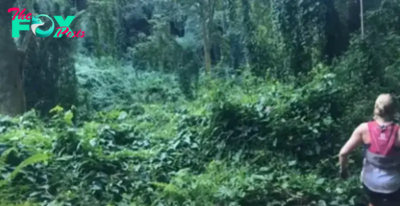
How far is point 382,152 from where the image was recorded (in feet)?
14.4

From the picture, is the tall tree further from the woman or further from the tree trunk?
the woman

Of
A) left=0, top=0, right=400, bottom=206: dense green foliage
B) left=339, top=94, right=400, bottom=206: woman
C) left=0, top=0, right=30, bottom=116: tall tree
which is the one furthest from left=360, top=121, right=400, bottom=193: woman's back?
left=0, top=0, right=30, bottom=116: tall tree

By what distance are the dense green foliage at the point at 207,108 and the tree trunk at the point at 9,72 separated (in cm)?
45

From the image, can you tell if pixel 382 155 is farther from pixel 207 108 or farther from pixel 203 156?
pixel 207 108

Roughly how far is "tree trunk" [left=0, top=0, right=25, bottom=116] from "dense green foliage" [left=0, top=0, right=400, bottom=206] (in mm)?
446

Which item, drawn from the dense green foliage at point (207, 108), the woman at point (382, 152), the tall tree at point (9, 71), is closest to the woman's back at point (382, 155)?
the woman at point (382, 152)

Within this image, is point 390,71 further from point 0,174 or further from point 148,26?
point 148,26

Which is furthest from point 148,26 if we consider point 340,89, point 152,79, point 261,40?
point 340,89

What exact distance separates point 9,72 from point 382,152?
8349 millimetres

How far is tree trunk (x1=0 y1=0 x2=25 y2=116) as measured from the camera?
10938 millimetres

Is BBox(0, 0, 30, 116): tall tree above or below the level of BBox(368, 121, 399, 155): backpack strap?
above

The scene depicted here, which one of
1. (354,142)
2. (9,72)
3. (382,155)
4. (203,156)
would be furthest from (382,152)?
(9,72)

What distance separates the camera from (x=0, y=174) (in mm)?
6707

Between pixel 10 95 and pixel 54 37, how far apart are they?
1.70m
